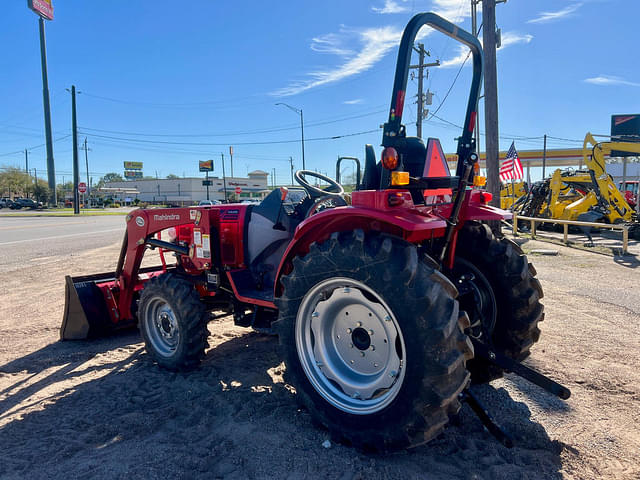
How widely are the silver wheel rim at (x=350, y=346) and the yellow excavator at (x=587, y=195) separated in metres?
15.3

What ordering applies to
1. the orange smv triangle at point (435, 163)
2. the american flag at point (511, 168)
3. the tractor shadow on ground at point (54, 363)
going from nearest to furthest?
the orange smv triangle at point (435, 163) → the tractor shadow on ground at point (54, 363) → the american flag at point (511, 168)

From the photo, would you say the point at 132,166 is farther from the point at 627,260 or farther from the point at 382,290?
the point at 382,290

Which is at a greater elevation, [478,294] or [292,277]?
[292,277]

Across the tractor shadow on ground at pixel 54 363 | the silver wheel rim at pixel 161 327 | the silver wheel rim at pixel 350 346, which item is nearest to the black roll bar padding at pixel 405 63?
the silver wheel rim at pixel 350 346

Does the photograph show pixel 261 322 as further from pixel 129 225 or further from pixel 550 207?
pixel 550 207

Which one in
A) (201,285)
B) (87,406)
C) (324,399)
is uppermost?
(201,285)

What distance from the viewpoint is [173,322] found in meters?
3.80

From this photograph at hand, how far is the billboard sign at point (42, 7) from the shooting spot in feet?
185

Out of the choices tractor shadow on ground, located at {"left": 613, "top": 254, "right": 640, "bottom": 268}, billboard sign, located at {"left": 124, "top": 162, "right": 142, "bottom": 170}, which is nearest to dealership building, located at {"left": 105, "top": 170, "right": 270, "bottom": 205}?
billboard sign, located at {"left": 124, "top": 162, "right": 142, "bottom": 170}

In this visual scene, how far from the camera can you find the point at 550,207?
16531 mm

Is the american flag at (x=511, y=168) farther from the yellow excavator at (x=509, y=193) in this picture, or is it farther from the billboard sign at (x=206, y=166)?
the billboard sign at (x=206, y=166)

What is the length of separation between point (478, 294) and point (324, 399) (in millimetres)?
1394

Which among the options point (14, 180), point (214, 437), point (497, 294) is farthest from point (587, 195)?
point (14, 180)

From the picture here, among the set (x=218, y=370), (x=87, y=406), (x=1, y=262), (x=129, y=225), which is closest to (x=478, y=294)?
(x=218, y=370)
